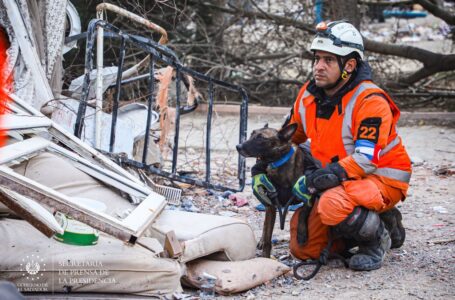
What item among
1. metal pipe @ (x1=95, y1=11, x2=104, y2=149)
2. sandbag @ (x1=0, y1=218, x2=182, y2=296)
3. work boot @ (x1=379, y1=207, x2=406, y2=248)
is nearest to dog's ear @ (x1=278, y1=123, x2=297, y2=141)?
work boot @ (x1=379, y1=207, x2=406, y2=248)

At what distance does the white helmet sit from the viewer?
459cm

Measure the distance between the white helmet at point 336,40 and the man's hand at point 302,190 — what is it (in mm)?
831

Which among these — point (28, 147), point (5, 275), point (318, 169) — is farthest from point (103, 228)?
point (318, 169)

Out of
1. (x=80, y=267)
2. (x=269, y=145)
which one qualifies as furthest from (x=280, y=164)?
(x=80, y=267)

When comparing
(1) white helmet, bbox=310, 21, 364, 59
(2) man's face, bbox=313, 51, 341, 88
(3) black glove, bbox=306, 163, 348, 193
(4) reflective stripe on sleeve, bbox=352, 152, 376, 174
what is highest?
(1) white helmet, bbox=310, 21, 364, 59

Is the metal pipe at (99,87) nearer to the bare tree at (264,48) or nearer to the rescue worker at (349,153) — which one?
the rescue worker at (349,153)

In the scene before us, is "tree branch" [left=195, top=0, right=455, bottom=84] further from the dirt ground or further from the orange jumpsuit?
the orange jumpsuit

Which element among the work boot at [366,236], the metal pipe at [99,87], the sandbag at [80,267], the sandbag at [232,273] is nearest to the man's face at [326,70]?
the work boot at [366,236]

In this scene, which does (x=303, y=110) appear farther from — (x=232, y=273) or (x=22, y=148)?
(x=22, y=148)

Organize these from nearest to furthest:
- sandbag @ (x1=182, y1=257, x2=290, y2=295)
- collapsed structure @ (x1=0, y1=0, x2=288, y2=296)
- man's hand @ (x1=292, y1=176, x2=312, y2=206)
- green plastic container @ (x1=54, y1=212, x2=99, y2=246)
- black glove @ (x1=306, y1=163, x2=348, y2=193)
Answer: collapsed structure @ (x1=0, y1=0, x2=288, y2=296) → green plastic container @ (x1=54, y1=212, x2=99, y2=246) → sandbag @ (x1=182, y1=257, x2=290, y2=295) → black glove @ (x1=306, y1=163, x2=348, y2=193) → man's hand @ (x1=292, y1=176, x2=312, y2=206)

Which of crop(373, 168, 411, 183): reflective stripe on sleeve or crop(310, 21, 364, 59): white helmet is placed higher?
crop(310, 21, 364, 59): white helmet

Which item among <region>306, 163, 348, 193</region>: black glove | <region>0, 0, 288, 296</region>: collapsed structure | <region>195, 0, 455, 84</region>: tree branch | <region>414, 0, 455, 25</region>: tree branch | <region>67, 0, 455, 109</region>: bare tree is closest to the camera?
<region>0, 0, 288, 296</region>: collapsed structure

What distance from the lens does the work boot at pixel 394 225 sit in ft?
16.0

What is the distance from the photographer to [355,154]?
4.37m
